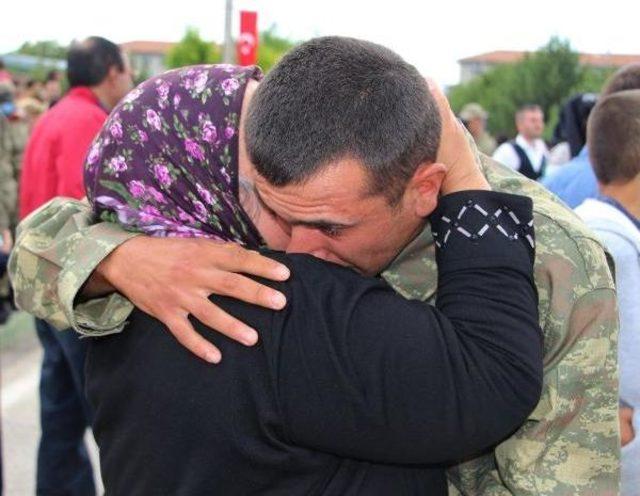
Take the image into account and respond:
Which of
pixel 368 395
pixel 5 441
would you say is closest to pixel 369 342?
pixel 368 395

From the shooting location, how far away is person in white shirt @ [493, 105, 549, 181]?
6891 millimetres

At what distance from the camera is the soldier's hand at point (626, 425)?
6.19 ft

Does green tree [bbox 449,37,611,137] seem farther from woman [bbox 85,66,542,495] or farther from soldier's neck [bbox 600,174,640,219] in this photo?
woman [bbox 85,66,542,495]

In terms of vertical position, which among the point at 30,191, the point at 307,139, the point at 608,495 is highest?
the point at 307,139

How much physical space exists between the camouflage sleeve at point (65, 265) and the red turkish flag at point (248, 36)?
27.9 feet

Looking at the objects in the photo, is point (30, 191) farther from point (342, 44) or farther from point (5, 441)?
point (342, 44)

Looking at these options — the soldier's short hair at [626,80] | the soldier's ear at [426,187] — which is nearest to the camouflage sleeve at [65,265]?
the soldier's ear at [426,187]

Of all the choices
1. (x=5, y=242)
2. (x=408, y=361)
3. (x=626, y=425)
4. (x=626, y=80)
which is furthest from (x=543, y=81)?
(x=408, y=361)

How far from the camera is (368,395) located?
46.4 inches

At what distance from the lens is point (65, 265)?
1.44 metres

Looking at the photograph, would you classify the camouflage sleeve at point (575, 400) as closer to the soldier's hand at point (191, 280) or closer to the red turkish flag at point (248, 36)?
the soldier's hand at point (191, 280)

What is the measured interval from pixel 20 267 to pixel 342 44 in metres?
0.75

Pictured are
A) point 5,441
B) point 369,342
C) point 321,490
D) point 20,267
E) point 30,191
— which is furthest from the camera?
point 5,441

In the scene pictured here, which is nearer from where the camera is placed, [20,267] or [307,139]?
[307,139]
